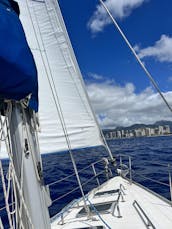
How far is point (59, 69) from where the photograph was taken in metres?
5.07

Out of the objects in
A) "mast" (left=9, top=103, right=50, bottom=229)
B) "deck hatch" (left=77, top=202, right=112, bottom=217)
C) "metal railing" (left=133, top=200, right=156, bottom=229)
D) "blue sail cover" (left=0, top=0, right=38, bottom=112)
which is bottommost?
"metal railing" (left=133, top=200, right=156, bottom=229)

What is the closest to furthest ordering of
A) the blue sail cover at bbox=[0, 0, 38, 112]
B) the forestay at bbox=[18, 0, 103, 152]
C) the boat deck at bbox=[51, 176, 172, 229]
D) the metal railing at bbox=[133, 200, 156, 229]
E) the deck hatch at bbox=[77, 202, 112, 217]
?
Answer: the blue sail cover at bbox=[0, 0, 38, 112] < the metal railing at bbox=[133, 200, 156, 229] < the boat deck at bbox=[51, 176, 172, 229] < the deck hatch at bbox=[77, 202, 112, 217] < the forestay at bbox=[18, 0, 103, 152]

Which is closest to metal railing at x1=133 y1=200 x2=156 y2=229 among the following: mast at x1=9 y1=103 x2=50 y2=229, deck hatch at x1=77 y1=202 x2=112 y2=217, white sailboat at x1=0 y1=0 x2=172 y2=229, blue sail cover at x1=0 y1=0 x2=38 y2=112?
white sailboat at x1=0 y1=0 x2=172 y2=229

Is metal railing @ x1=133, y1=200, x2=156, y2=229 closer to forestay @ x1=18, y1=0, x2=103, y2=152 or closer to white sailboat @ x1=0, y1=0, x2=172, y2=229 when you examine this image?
white sailboat @ x1=0, y1=0, x2=172, y2=229

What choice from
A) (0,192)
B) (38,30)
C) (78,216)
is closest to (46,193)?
(78,216)

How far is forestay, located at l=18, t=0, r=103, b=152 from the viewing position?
4746 mm

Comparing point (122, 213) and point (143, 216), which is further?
point (122, 213)

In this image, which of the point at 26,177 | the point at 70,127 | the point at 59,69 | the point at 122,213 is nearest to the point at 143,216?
the point at 122,213

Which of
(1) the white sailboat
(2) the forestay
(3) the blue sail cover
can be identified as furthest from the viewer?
(2) the forestay

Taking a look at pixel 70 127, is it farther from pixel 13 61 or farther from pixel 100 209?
pixel 13 61

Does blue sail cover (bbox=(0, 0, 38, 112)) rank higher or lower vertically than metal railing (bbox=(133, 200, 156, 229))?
higher

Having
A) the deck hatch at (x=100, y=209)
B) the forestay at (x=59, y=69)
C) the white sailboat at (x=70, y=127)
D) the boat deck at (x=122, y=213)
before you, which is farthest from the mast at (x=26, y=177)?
the forestay at (x=59, y=69)

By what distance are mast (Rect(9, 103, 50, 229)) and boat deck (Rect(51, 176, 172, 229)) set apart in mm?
1610

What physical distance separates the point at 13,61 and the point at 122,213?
9.94 feet
